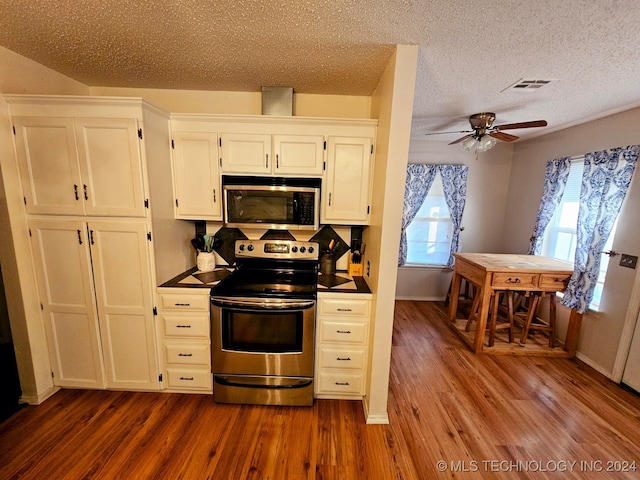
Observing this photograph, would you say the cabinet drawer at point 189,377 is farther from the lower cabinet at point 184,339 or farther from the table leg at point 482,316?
the table leg at point 482,316

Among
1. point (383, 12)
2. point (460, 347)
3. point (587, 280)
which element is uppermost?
point (383, 12)

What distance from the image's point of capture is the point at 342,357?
201cm

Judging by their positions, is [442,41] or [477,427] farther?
[477,427]

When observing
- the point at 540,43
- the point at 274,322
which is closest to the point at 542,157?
the point at 540,43

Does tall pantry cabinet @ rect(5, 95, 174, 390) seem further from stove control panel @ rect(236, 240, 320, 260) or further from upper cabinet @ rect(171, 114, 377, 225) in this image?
stove control panel @ rect(236, 240, 320, 260)

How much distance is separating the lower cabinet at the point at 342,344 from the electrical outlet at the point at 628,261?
2.54 meters

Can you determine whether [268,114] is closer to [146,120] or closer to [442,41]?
Result: [146,120]

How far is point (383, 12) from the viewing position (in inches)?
50.1

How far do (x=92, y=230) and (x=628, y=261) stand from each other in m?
4.58

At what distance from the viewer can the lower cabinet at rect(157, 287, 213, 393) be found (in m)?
1.96

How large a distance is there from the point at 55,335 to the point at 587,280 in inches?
190

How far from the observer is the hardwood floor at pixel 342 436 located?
60.8 inches

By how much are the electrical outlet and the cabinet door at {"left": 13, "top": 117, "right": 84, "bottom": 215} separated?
4.63 meters

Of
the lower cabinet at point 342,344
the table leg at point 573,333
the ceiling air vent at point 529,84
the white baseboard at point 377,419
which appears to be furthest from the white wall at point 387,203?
the table leg at point 573,333
